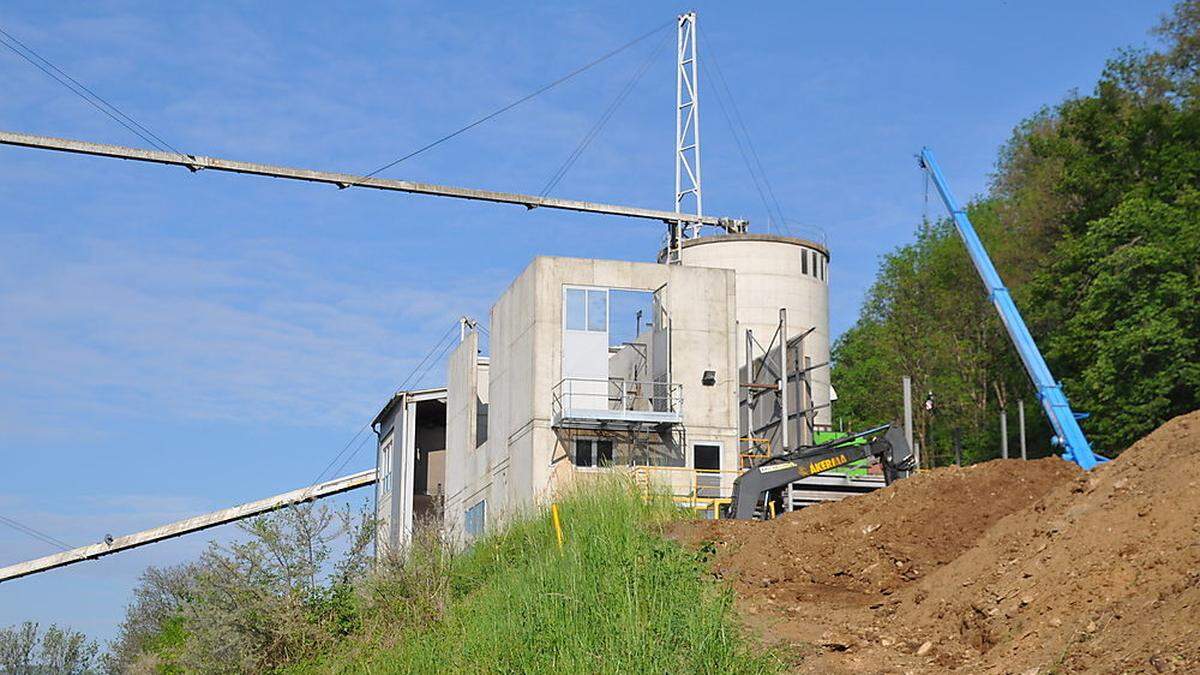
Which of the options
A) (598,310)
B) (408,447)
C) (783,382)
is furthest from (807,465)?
(408,447)

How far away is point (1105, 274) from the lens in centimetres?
4494

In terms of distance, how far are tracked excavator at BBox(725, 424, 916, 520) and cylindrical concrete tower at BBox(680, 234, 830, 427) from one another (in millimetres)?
23023

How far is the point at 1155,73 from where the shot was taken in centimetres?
5044


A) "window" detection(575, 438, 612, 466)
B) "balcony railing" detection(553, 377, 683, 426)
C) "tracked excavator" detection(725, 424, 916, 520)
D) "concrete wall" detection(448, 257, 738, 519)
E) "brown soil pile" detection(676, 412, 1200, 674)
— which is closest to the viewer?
"brown soil pile" detection(676, 412, 1200, 674)

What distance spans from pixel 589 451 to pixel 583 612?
20.5 metres

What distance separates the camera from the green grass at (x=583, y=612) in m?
13.9

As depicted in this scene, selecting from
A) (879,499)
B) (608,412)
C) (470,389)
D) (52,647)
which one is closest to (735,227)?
(470,389)

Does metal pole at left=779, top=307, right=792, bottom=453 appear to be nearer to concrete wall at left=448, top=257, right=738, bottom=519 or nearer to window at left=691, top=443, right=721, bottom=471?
concrete wall at left=448, top=257, right=738, bottom=519

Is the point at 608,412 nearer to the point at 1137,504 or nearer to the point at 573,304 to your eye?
the point at 573,304

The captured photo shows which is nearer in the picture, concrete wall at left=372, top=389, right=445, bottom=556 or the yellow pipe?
the yellow pipe

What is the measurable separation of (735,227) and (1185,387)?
18151 mm

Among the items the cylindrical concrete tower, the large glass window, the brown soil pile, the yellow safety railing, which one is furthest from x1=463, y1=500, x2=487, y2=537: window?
the brown soil pile

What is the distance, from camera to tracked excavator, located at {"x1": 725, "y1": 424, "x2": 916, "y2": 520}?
86.0ft

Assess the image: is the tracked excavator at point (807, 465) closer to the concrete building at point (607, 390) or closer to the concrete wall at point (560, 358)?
the concrete building at point (607, 390)
